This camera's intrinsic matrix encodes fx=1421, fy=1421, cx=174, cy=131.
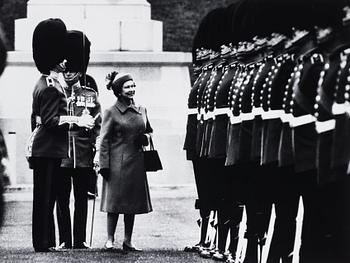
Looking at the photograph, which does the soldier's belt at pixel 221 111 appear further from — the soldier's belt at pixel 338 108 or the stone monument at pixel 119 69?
the stone monument at pixel 119 69

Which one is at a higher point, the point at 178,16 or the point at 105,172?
the point at 178,16

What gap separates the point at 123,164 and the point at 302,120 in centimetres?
412

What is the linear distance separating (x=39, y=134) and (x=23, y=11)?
54.4 feet

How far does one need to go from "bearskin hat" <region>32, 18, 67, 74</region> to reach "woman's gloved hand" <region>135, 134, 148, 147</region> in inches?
40.8

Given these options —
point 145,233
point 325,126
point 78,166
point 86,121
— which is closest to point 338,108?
point 325,126

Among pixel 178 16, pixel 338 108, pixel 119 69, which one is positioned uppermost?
pixel 178 16

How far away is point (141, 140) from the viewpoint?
40.1 ft

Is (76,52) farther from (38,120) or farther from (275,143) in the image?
(275,143)

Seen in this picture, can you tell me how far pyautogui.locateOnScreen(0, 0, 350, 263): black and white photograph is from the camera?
311 inches

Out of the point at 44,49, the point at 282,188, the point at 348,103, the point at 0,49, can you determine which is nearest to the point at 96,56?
the point at 44,49

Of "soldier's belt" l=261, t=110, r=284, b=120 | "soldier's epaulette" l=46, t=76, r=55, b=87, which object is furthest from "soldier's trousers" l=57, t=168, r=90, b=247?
"soldier's belt" l=261, t=110, r=284, b=120

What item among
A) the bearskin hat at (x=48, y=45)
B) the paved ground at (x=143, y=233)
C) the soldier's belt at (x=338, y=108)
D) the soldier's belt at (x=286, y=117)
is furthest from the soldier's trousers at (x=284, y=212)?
the bearskin hat at (x=48, y=45)

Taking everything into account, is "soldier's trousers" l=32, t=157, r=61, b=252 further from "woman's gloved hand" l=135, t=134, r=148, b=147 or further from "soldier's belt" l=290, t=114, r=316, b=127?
"soldier's belt" l=290, t=114, r=316, b=127

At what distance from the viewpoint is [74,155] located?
12852 mm
